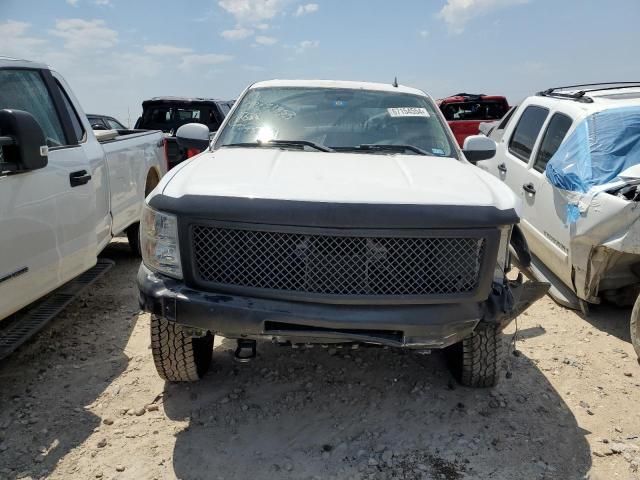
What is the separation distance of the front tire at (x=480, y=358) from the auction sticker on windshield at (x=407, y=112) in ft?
5.73

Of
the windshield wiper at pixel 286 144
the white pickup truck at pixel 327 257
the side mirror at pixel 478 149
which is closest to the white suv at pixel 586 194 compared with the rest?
the side mirror at pixel 478 149

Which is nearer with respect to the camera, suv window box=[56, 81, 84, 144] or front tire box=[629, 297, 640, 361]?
front tire box=[629, 297, 640, 361]

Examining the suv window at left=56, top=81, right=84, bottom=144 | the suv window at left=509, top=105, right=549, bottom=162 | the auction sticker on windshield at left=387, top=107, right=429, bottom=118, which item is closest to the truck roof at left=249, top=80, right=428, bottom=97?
the auction sticker on windshield at left=387, top=107, right=429, bottom=118

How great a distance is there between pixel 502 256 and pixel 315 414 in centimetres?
141

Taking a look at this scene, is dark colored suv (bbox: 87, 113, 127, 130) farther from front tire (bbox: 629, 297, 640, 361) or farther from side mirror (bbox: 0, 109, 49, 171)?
front tire (bbox: 629, 297, 640, 361)

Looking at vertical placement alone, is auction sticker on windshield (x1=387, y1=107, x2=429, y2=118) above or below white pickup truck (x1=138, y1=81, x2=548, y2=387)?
above

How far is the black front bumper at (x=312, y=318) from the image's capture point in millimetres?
2602

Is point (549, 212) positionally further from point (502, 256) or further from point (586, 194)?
point (502, 256)

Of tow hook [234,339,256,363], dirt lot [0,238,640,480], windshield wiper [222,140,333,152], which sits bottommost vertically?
dirt lot [0,238,640,480]

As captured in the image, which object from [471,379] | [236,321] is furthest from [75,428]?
[471,379]

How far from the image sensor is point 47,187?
133 inches

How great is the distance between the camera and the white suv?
4000mm

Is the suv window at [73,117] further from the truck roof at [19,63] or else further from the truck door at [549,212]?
the truck door at [549,212]

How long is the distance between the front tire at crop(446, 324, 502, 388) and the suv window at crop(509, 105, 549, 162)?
3.00 m
